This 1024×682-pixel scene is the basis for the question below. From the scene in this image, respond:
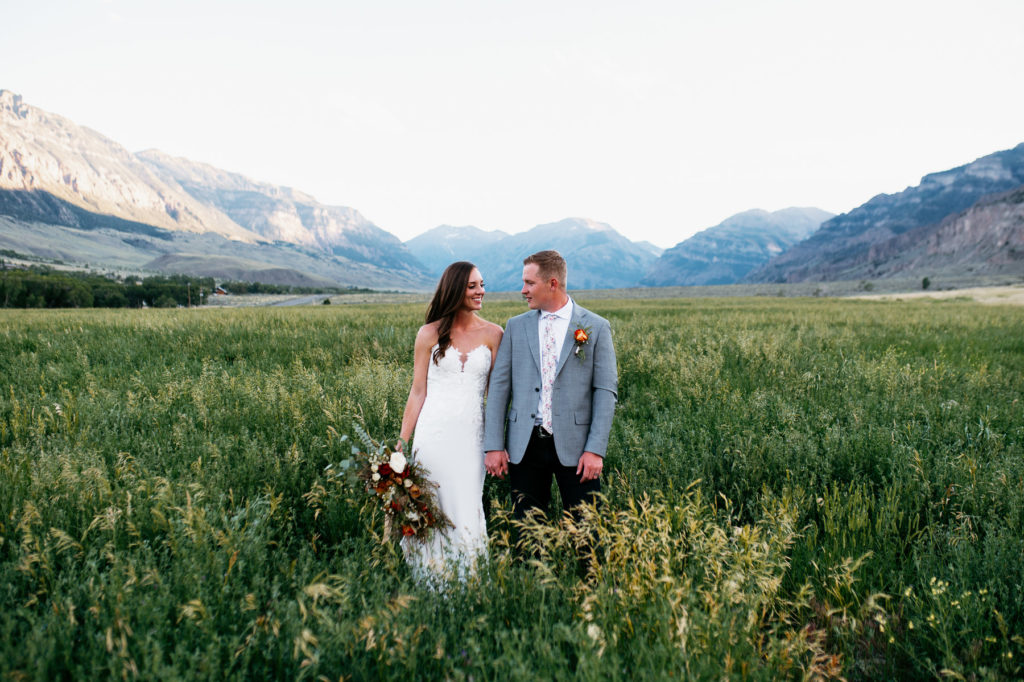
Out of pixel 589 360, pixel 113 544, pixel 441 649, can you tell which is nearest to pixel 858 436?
pixel 589 360

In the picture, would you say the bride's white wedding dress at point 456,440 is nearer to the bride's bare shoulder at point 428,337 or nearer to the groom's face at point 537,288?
the bride's bare shoulder at point 428,337

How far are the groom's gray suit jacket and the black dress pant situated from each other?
13cm

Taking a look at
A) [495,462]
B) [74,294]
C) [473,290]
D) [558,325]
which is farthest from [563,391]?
[74,294]

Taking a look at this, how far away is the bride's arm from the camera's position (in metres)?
3.87

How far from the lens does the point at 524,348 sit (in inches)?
148

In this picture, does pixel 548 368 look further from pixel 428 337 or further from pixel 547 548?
pixel 547 548

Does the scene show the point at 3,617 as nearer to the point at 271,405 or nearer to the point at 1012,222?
the point at 271,405

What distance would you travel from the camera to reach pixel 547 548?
348 centimetres

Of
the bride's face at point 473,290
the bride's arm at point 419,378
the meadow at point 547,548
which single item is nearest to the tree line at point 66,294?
the meadow at point 547,548

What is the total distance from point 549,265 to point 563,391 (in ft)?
3.13

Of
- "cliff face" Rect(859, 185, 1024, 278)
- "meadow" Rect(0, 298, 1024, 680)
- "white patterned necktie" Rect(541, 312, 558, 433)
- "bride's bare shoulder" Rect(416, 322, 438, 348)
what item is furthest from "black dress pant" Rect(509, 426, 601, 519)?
"cliff face" Rect(859, 185, 1024, 278)

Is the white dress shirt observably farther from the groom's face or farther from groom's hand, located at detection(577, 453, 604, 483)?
groom's hand, located at detection(577, 453, 604, 483)

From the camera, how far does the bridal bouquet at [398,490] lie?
331 cm

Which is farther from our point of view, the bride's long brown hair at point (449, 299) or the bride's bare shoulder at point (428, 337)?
the bride's bare shoulder at point (428, 337)
